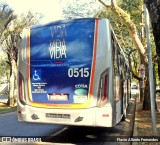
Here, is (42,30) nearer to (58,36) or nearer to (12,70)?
(58,36)

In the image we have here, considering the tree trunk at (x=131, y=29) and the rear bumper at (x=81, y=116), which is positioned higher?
the tree trunk at (x=131, y=29)

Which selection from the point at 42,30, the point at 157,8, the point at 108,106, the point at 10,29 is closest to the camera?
the point at 157,8

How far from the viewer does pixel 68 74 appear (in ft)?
30.8

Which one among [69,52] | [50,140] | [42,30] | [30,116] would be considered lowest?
[50,140]

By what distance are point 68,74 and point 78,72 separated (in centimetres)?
28

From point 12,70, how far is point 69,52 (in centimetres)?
2628

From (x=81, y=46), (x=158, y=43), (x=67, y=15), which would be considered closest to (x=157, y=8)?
(x=158, y=43)

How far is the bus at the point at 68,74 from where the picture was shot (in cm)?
913

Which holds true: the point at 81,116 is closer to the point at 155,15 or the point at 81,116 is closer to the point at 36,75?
the point at 36,75

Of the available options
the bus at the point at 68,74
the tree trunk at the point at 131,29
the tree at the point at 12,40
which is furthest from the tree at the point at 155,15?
the tree at the point at 12,40

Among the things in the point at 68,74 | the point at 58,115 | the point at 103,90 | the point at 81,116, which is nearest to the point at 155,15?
the point at 103,90

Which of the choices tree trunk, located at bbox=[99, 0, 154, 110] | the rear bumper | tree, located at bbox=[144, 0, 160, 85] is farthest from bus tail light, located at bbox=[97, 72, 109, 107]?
tree trunk, located at bbox=[99, 0, 154, 110]

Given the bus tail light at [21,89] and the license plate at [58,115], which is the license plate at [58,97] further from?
the bus tail light at [21,89]

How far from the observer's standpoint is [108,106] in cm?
914
